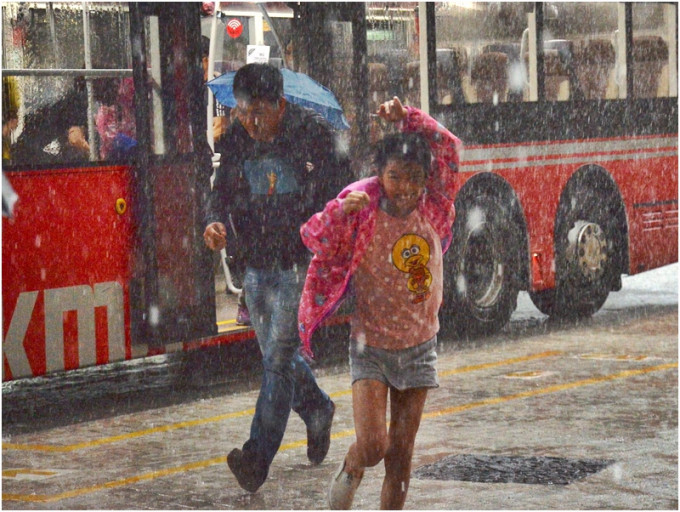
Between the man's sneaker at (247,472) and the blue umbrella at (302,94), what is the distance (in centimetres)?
343

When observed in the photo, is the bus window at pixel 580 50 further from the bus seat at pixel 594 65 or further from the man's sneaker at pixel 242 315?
the man's sneaker at pixel 242 315

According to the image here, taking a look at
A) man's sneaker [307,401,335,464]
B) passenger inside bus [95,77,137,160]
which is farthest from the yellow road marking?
passenger inside bus [95,77,137,160]

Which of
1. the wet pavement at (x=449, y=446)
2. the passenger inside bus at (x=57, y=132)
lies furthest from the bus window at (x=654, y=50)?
the passenger inside bus at (x=57, y=132)

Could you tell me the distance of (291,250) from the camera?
23.6 feet

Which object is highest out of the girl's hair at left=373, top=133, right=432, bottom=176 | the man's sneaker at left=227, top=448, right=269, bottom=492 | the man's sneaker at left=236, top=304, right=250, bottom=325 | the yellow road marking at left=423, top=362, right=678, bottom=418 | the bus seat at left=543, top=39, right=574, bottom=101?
the bus seat at left=543, top=39, right=574, bottom=101

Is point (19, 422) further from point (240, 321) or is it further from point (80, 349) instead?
A: point (240, 321)

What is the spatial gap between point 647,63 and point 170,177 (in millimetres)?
6358

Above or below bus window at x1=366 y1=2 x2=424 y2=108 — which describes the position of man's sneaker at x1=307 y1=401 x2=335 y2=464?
below

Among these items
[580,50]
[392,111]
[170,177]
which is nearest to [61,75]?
[170,177]

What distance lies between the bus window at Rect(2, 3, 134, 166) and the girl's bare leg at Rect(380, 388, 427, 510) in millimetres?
4149

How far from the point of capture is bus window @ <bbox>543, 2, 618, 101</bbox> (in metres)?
13.6

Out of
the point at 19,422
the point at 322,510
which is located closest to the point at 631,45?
the point at 19,422

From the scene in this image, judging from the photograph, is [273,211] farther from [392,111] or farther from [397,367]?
[397,367]

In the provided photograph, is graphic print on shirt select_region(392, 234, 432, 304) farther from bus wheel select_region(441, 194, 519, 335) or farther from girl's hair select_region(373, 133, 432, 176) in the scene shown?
bus wheel select_region(441, 194, 519, 335)
